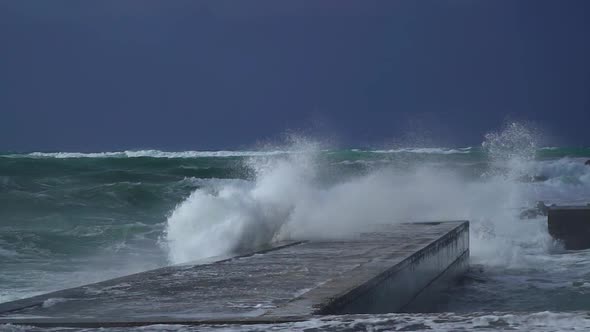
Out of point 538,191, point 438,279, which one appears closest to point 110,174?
point 538,191

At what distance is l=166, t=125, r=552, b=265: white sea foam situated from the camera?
27.2 feet

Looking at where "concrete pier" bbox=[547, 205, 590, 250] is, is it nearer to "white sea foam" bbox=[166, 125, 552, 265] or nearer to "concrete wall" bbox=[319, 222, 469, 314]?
"white sea foam" bbox=[166, 125, 552, 265]

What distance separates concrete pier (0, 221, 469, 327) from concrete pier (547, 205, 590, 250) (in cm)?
527

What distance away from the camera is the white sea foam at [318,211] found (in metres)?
8.28

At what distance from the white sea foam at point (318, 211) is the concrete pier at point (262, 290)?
4.75ft

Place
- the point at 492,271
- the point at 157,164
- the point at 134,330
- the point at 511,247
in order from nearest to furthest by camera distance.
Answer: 1. the point at 134,330
2. the point at 492,271
3. the point at 511,247
4. the point at 157,164

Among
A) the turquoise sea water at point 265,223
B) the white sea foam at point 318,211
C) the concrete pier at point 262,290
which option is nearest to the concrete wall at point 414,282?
the concrete pier at point 262,290

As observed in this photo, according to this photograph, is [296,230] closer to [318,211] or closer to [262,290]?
[318,211]

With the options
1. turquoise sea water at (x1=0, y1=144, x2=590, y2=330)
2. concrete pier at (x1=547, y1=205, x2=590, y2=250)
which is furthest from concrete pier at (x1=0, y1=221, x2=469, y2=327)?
concrete pier at (x1=547, y1=205, x2=590, y2=250)

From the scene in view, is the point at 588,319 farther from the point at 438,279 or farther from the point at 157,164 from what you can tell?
the point at 157,164

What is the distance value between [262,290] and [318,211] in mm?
5740

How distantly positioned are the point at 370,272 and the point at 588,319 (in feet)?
6.30

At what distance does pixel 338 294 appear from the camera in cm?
378

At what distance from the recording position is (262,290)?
4180mm
